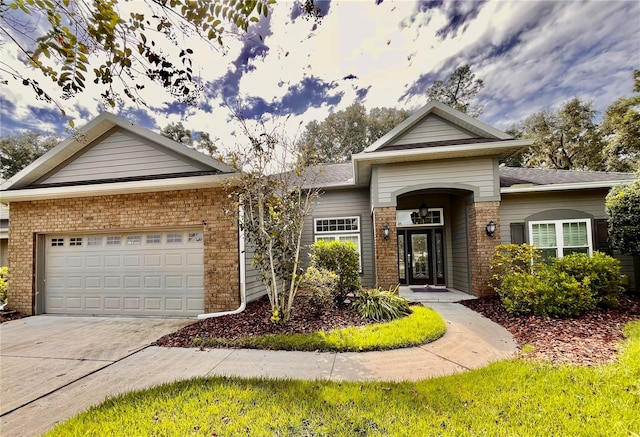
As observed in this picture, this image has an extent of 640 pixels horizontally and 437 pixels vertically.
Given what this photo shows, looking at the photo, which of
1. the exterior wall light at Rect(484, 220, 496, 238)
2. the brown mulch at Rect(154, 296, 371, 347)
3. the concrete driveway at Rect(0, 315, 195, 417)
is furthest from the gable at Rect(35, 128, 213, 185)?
the exterior wall light at Rect(484, 220, 496, 238)

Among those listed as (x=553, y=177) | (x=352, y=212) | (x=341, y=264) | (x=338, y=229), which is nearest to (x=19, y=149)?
(x=338, y=229)

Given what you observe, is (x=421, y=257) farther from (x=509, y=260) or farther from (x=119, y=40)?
(x=119, y=40)

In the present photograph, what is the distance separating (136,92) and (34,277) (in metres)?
7.78

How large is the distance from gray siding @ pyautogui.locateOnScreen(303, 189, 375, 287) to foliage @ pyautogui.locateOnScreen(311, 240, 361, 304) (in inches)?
126

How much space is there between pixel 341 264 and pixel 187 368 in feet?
12.5

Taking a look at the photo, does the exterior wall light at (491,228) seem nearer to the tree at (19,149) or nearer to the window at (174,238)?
the window at (174,238)

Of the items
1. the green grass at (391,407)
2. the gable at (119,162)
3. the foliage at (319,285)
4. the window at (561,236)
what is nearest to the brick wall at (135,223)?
the gable at (119,162)

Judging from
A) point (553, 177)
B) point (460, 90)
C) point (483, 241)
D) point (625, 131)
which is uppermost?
point (460, 90)

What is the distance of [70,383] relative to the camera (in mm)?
3535

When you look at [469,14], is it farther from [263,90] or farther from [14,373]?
[14,373]

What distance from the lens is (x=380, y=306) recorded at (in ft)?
19.7

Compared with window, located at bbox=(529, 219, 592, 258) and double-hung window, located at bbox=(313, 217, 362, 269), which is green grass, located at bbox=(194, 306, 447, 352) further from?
window, located at bbox=(529, 219, 592, 258)

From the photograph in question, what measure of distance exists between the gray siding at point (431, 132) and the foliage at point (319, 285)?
14.8 feet

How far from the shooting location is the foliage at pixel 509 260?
692 cm
